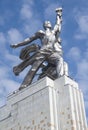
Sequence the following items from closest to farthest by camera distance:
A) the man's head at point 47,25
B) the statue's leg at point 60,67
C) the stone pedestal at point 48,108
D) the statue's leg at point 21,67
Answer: the stone pedestal at point 48,108 → the statue's leg at point 60,67 → the statue's leg at point 21,67 → the man's head at point 47,25

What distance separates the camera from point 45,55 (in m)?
21.7

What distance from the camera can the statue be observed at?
70.4 feet

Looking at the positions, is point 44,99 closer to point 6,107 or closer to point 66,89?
point 66,89

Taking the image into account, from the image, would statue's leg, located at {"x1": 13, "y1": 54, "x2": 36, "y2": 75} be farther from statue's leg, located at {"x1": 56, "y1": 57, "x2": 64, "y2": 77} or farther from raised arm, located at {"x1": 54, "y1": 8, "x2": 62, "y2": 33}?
raised arm, located at {"x1": 54, "y1": 8, "x2": 62, "y2": 33}

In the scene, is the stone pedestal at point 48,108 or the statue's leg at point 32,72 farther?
the statue's leg at point 32,72

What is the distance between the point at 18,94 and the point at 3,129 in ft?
7.43

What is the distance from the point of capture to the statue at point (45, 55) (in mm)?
21453

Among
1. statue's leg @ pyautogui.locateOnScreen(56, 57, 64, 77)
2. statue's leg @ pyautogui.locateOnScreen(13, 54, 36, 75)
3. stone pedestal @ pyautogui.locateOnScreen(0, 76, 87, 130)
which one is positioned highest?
statue's leg @ pyautogui.locateOnScreen(13, 54, 36, 75)

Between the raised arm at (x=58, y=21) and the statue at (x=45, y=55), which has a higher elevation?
the raised arm at (x=58, y=21)

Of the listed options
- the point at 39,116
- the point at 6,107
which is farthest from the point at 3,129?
the point at 39,116

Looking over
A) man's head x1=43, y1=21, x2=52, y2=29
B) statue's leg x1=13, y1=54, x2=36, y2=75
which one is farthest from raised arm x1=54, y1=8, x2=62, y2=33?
statue's leg x1=13, y1=54, x2=36, y2=75

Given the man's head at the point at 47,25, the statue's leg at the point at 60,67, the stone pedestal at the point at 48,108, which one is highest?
the man's head at the point at 47,25

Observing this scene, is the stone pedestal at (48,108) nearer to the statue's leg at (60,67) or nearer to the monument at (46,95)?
the monument at (46,95)

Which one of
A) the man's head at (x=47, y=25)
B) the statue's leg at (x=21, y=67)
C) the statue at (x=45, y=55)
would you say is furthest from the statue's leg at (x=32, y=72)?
the man's head at (x=47, y=25)
